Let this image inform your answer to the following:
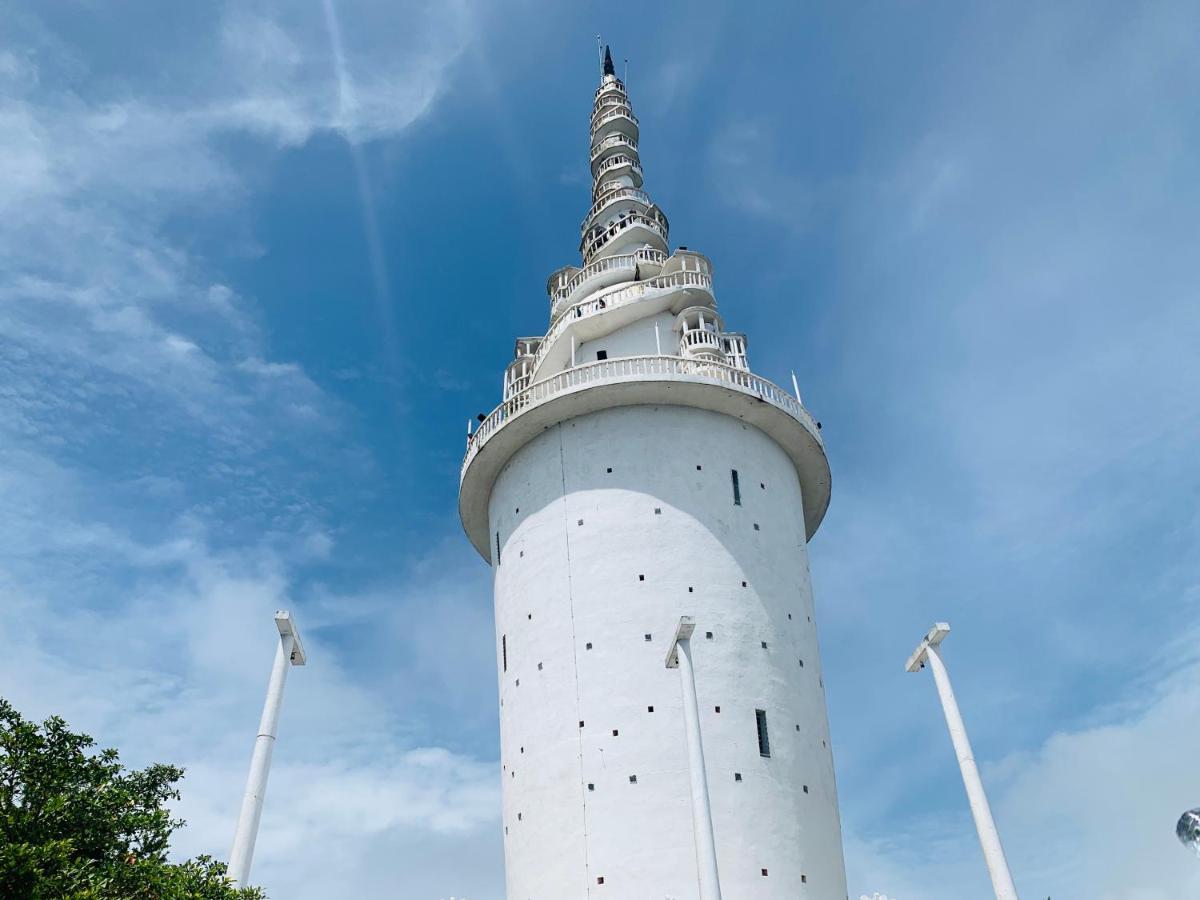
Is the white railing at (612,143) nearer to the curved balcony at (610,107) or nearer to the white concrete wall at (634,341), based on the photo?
the curved balcony at (610,107)

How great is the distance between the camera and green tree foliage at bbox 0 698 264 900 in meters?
16.3

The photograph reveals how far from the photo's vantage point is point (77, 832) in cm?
1867

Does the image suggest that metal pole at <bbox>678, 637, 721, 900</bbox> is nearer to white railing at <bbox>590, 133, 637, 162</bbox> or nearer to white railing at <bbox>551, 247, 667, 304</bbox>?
white railing at <bbox>551, 247, 667, 304</bbox>

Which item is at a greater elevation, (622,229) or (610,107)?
(610,107)

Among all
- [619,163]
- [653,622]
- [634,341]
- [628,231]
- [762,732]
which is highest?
[619,163]

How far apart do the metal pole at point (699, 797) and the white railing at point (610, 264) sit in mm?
23422

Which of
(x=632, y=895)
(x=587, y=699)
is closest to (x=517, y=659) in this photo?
(x=587, y=699)

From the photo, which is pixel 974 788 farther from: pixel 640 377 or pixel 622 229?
pixel 622 229

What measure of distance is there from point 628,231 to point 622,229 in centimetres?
41

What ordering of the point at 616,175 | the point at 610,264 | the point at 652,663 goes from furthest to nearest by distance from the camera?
1. the point at 616,175
2. the point at 610,264
3. the point at 652,663

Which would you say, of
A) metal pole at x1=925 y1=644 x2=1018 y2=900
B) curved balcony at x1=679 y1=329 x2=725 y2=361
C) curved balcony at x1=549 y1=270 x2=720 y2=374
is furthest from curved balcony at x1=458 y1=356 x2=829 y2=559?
metal pole at x1=925 y1=644 x2=1018 y2=900

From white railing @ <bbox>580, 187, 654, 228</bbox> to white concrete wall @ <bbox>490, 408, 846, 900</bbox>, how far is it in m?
17.0

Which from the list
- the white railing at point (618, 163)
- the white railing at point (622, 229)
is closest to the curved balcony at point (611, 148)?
the white railing at point (618, 163)

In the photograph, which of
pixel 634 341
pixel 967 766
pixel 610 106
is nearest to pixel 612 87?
pixel 610 106
